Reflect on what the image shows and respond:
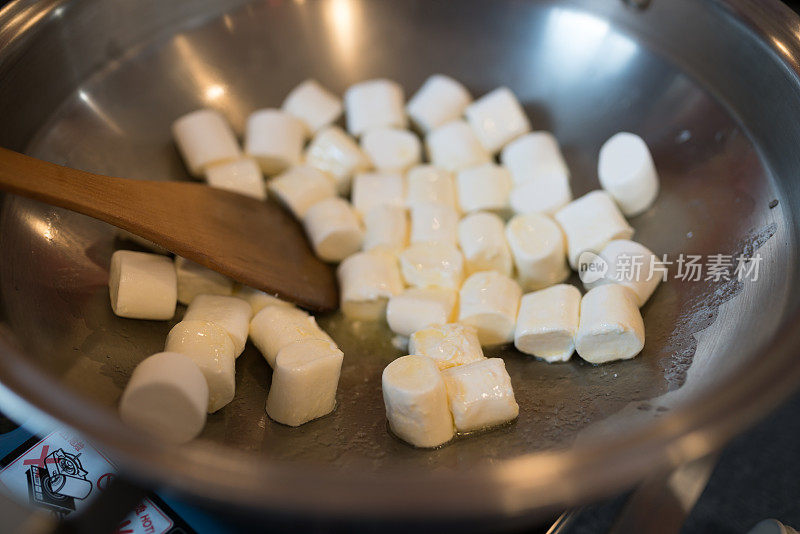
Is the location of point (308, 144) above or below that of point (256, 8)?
below

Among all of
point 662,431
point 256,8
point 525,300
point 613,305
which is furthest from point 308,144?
point 662,431

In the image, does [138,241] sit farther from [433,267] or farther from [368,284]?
[433,267]

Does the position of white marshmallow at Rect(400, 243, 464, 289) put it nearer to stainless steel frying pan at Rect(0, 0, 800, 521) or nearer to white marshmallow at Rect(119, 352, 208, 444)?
stainless steel frying pan at Rect(0, 0, 800, 521)

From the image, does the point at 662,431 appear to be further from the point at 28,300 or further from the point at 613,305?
the point at 28,300

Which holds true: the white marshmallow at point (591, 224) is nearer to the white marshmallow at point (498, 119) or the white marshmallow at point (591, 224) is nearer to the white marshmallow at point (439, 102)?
the white marshmallow at point (498, 119)

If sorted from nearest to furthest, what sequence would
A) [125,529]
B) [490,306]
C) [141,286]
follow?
[125,529] < [141,286] < [490,306]

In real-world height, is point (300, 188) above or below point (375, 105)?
below

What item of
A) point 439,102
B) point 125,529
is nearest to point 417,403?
point 125,529
